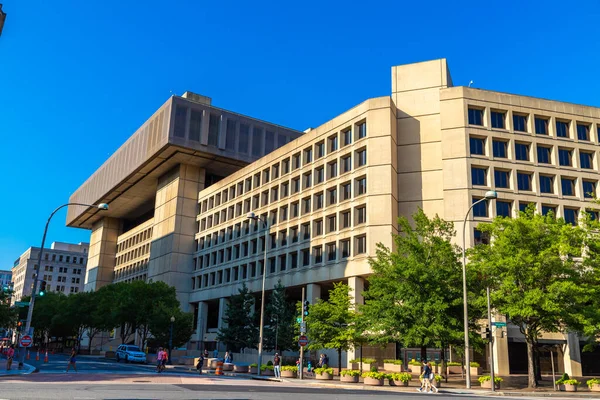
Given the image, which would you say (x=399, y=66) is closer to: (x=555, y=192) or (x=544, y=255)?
(x=555, y=192)

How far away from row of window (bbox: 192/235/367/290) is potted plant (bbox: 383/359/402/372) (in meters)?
10.7

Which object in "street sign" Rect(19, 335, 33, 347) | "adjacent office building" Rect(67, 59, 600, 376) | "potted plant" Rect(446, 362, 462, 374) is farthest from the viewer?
"adjacent office building" Rect(67, 59, 600, 376)

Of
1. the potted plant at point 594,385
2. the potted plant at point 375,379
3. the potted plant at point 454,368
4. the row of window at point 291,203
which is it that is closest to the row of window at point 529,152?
the row of window at point 291,203

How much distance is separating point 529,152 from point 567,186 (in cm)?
490

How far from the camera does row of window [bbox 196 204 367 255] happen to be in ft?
181

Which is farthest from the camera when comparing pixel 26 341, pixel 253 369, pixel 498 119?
pixel 498 119

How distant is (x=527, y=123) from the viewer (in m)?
55.2

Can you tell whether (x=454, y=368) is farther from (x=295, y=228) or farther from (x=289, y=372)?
(x=295, y=228)

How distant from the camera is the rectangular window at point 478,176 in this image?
172ft

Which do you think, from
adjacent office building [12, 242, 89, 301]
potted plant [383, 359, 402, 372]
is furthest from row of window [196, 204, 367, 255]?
adjacent office building [12, 242, 89, 301]

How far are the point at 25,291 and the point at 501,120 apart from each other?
167972 mm

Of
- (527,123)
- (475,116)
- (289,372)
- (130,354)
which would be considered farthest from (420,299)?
(130,354)

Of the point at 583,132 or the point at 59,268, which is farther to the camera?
the point at 59,268

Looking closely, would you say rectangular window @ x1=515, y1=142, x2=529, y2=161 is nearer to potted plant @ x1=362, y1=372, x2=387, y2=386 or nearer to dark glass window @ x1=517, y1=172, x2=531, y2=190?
dark glass window @ x1=517, y1=172, x2=531, y2=190
